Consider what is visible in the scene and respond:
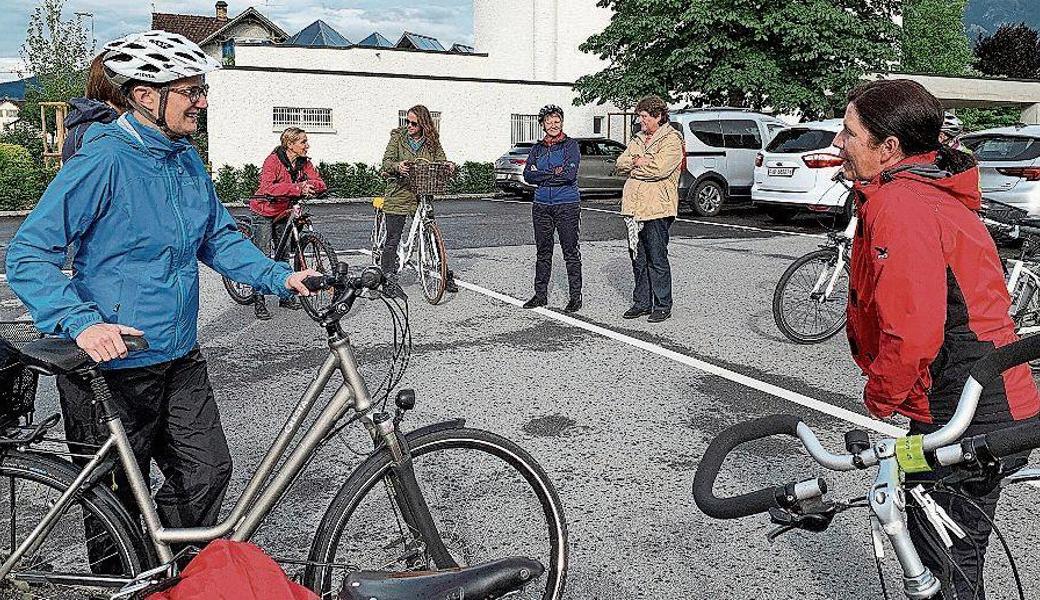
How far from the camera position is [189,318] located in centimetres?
324

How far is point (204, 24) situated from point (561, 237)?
65856mm

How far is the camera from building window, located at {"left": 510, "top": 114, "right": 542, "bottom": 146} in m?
32.1

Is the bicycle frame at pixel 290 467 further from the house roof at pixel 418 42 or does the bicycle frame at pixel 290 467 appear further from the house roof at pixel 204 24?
the house roof at pixel 204 24

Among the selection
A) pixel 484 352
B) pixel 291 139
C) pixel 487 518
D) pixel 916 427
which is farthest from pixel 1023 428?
pixel 291 139

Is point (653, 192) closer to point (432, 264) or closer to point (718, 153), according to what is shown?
point (432, 264)

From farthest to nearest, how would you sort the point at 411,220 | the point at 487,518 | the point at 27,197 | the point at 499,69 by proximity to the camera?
the point at 499,69 < the point at 27,197 < the point at 411,220 < the point at 487,518

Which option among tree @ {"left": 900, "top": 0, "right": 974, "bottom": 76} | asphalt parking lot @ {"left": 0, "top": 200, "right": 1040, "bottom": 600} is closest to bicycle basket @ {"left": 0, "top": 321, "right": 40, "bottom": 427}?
asphalt parking lot @ {"left": 0, "top": 200, "right": 1040, "bottom": 600}

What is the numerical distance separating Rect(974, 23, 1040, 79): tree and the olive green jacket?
67.6 metres

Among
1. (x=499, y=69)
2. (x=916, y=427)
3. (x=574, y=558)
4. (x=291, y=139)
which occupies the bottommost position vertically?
(x=574, y=558)

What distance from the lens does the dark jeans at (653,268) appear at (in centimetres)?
880

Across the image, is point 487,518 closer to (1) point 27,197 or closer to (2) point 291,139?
(2) point 291,139

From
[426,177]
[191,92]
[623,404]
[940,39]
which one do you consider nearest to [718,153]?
[426,177]

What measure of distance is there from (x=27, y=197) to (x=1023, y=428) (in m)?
24.7

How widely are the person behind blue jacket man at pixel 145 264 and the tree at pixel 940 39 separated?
245 feet
